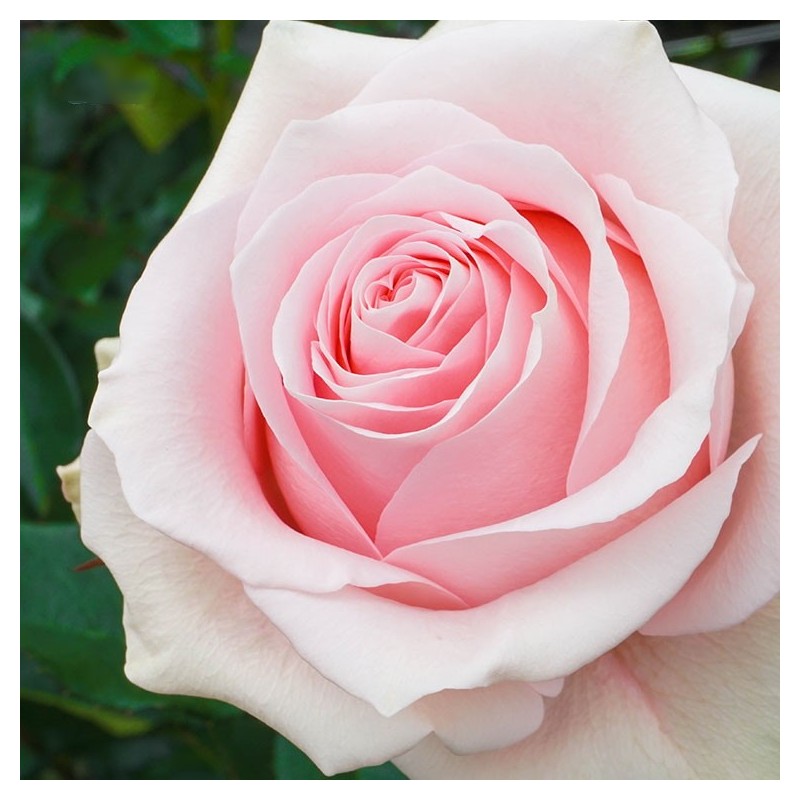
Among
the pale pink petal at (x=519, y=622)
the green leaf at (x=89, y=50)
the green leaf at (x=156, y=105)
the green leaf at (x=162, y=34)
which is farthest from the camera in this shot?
the green leaf at (x=156, y=105)

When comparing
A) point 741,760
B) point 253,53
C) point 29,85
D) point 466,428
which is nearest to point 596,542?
point 466,428

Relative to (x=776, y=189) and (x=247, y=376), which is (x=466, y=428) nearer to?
(x=247, y=376)

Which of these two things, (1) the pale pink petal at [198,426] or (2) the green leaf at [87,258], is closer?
(1) the pale pink petal at [198,426]

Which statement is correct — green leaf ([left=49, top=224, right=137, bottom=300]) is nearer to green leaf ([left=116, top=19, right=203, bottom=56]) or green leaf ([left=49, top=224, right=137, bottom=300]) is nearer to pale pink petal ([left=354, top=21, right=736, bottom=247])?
green leaf ([left=116, top=19, right=203, bottom=56])

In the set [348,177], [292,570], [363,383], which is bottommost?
[292,570]

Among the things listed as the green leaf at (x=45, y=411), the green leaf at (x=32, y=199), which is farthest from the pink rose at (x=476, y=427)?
the green leaf at (x=32, y=199)

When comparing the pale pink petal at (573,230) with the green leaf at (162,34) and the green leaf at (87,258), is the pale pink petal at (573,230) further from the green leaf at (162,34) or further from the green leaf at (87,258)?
the green leaf at (87,258)
